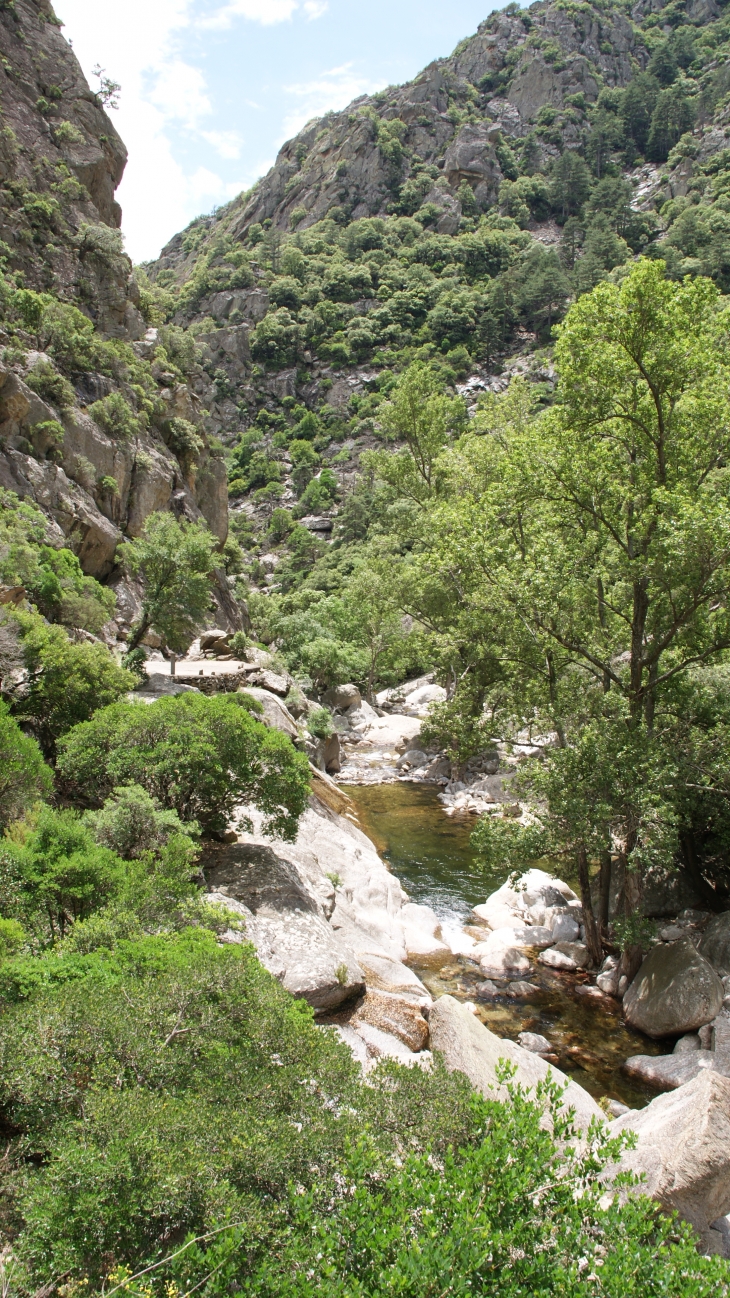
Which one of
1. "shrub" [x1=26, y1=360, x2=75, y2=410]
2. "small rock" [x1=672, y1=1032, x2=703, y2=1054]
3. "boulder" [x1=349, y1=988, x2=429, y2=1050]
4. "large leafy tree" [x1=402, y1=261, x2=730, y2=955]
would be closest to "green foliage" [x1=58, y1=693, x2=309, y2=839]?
"boulder" [x1=349, y1=988, x2=429, y2=1050]

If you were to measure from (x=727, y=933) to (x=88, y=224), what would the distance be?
50453 mm

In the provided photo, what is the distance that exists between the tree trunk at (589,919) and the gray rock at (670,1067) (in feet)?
11.7

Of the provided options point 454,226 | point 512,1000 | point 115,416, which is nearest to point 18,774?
point 512,1000

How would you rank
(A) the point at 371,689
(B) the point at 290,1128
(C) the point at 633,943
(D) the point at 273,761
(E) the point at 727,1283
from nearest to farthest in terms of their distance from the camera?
(E) the point at 727,1283, (B) the point at 290,1128, (C) the point at 633,943, (D) the point at 273,761, (A) the point at 371,689

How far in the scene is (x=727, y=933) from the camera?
12719 millimetres

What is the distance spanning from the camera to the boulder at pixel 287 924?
33.0 ft

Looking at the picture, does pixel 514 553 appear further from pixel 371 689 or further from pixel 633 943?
pixel 371 689

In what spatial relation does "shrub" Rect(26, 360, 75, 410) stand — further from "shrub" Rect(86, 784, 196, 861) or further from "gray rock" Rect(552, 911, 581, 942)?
"gray rock" Rect(552, 911, 581, 942)

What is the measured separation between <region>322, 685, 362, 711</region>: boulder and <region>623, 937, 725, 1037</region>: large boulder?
34.0 meters

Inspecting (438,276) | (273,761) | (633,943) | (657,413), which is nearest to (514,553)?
(657,413)

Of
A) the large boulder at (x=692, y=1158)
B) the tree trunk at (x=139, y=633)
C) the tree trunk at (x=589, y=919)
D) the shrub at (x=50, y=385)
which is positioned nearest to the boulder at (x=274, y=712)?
the tree trunk at (x=139, y=633)

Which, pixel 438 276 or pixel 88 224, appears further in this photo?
pixel 438 276

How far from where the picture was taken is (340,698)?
151 feet

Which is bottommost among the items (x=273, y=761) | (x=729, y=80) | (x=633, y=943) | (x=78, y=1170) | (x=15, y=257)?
(x=633, y=943)
